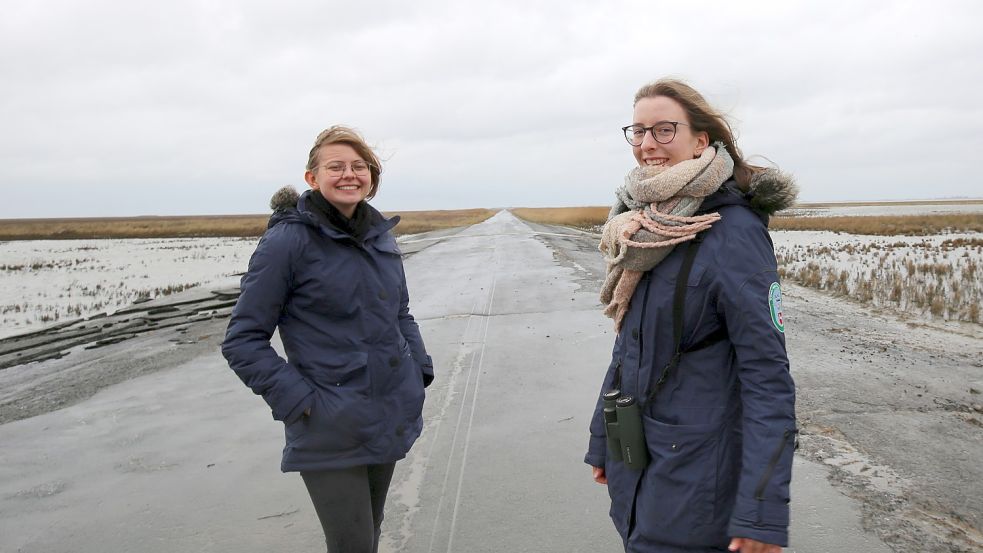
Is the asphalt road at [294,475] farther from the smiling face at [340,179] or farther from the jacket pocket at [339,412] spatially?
the smiling face at [340,179]

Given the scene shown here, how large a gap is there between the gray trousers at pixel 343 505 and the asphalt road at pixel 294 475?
987 mm

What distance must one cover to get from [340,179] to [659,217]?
132 cm

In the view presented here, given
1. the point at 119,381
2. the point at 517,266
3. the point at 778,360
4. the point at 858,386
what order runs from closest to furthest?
the point at 778,360 < the point at 858,386 < the point at 119,381 < the point at 517,266

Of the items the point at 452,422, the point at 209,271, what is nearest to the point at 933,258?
the point at 452,422

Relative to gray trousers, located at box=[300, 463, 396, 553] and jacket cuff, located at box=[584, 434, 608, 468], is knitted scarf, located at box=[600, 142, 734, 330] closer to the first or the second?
jacket cuff, located at box=[584, 434, 608, 468]

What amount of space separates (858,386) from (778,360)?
4718 millimetres

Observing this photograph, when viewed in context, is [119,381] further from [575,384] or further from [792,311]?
[792,311]

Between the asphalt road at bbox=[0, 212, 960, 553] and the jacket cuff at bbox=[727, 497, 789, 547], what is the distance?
5.62 ft

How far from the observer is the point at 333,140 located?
264cm

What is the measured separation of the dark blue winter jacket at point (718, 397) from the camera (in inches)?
68.8

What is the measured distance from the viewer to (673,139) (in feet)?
6.77

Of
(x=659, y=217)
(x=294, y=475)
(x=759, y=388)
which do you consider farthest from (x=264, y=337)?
(x=294, y=475)

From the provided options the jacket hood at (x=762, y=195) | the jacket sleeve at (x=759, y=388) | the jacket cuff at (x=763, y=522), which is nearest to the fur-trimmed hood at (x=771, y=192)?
the jacket hood at (x=762, y=195)

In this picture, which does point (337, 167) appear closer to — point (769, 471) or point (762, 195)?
point (762, 195)
